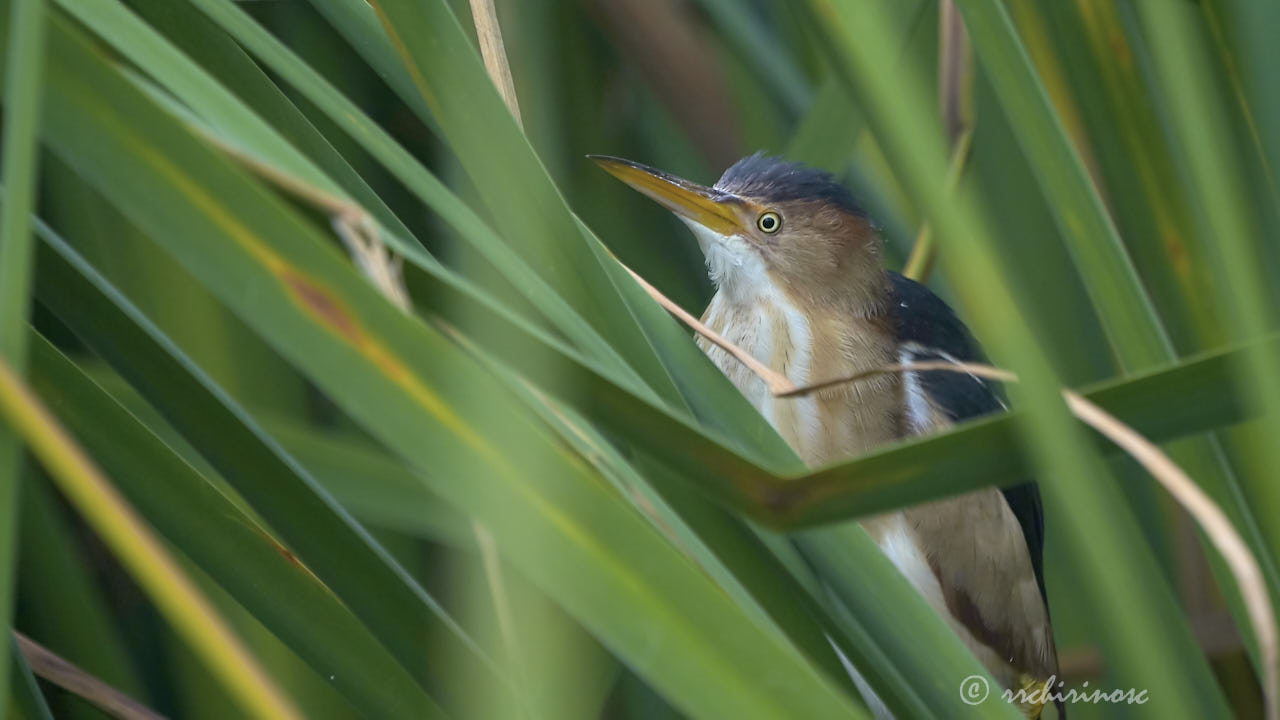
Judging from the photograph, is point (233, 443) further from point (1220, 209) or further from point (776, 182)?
point (776, 182)

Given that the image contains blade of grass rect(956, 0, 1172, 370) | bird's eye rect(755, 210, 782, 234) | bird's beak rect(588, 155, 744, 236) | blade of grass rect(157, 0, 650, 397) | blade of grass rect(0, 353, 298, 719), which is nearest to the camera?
blade of grass rect(0, 353, 298, 719)

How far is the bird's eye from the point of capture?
1.60 metres

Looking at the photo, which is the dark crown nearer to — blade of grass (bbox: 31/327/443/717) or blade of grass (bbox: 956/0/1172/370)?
blade of grass (bbox: 956/0/1172/370)

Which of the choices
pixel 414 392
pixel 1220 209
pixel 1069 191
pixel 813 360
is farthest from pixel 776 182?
pixel 414 392

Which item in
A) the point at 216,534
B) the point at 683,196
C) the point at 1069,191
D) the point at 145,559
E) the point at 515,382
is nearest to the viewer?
the point at 145,559

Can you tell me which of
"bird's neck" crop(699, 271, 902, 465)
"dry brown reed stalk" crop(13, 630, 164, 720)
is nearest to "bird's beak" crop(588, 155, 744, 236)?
"bird's neck" crop(699, 271, 902, 465)

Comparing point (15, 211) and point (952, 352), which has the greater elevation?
point (15, 211)

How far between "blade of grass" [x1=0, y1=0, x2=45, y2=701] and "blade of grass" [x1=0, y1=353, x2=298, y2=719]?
0.03m

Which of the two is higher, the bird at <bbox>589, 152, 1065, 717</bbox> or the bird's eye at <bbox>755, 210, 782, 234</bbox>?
the bird's eye at <bbox>755, 210, 782, 234</bbox>

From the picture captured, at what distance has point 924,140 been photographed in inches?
19.8

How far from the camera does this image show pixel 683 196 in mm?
1466

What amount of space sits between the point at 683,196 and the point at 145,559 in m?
1.11

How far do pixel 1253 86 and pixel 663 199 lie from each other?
2.31 ft

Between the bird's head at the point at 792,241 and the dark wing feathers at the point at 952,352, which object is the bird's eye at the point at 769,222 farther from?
the dark wing feathers at the point at 952,352
